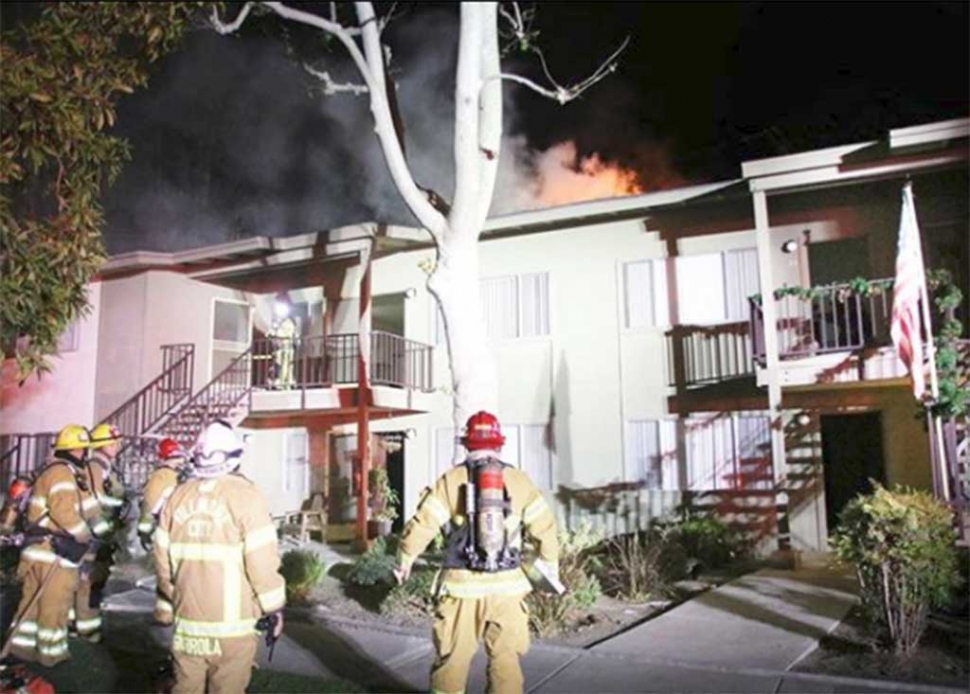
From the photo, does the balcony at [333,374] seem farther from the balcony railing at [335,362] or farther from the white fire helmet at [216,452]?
the white fire helmet at [216,452]

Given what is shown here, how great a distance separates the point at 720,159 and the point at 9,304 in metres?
21.3

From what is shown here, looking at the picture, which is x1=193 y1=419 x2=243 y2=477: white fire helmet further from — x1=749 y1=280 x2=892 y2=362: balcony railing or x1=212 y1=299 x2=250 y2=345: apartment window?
x1=212 y1=299 x2=250 y2=345: apartment window

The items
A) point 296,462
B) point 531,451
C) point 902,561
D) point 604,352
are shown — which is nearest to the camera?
point 902,561

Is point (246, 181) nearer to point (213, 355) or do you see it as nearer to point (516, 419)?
point (213, 355)

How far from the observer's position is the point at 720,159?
2314 centimetres

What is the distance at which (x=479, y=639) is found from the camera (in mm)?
4062

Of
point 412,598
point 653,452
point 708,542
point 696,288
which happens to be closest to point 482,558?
point 412,598

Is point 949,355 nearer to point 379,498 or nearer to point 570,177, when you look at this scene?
point 379,498

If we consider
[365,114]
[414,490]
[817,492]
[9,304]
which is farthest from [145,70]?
[365,114]

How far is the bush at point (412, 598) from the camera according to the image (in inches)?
293

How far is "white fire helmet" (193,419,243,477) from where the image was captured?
3830 mm

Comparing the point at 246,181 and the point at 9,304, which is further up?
the point at 246,181

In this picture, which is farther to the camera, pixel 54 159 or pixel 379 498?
pixel 379 498

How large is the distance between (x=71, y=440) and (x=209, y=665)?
9.21 ft
